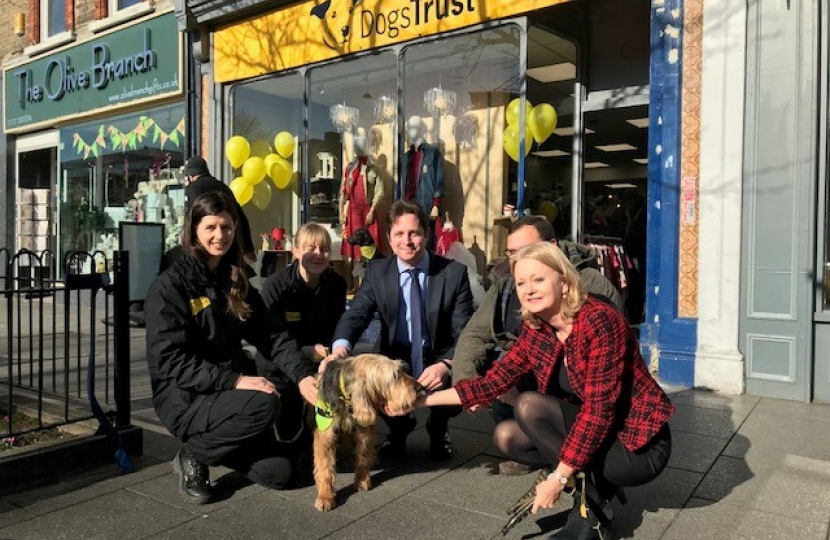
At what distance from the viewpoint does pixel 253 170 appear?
32.7 feet

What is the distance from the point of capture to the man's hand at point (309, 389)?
330 cm

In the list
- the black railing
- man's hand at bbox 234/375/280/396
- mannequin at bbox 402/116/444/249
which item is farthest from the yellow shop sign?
man's hand at bbox 234/375/280/396

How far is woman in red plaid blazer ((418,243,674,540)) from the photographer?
259 cm

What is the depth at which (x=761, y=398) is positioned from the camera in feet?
18.5

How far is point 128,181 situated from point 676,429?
10.8 metres

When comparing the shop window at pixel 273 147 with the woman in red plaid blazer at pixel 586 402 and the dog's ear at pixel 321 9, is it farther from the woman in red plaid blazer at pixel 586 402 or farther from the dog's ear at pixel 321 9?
the woman in red plaid blazer at pixel 586 402

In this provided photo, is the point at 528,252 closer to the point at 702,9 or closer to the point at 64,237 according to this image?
the point at 702,9

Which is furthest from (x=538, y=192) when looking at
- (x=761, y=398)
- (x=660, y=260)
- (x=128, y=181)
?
(x=128, y=181)

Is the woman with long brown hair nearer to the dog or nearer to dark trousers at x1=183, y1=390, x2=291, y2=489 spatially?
dark trousers at x1=183, y1=390, x2=291, y2=489

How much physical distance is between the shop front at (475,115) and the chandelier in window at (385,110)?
0.07ft

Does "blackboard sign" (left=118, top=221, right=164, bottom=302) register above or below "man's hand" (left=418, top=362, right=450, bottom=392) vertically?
above

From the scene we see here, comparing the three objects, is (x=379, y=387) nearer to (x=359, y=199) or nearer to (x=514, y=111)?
(x=514, y=111)

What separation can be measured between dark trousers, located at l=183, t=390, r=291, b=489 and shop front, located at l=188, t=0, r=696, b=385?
160 inches

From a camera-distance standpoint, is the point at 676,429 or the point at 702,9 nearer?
the point at 676,429
